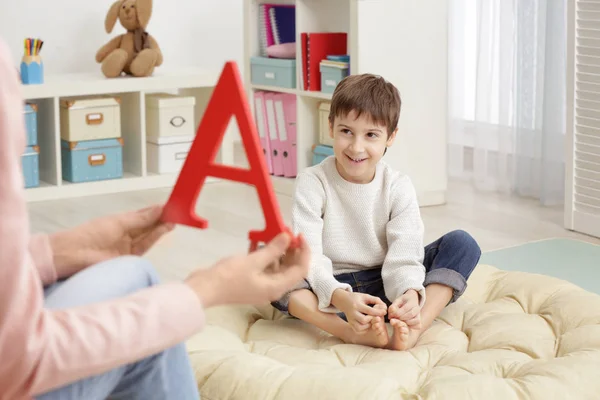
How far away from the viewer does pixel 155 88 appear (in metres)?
3.82

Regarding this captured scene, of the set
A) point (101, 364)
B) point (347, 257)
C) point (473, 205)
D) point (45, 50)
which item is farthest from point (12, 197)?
point (45, 50)

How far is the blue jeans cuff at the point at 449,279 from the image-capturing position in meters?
1.90

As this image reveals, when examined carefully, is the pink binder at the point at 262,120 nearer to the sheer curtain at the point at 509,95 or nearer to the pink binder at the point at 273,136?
the pink binder at the point at 273,136

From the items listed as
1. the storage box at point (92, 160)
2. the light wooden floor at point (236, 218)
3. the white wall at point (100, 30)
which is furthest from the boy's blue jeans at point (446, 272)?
the white wall at point (100, 30)

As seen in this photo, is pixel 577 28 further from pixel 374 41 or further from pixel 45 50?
pixel 45 50

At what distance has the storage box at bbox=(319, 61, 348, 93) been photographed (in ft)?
11.0

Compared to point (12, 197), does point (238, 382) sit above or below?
below

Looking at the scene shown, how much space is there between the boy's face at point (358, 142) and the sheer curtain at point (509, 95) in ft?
5.46

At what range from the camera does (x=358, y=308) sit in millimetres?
1761

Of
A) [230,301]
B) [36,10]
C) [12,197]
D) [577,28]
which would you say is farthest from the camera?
[36,10]

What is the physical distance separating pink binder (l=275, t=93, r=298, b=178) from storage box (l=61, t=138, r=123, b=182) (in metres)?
0.64

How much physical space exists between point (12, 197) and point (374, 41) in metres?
2.58

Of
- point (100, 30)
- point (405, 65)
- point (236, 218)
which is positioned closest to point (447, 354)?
point (236, 218)

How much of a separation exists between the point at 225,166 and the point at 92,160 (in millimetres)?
2768
